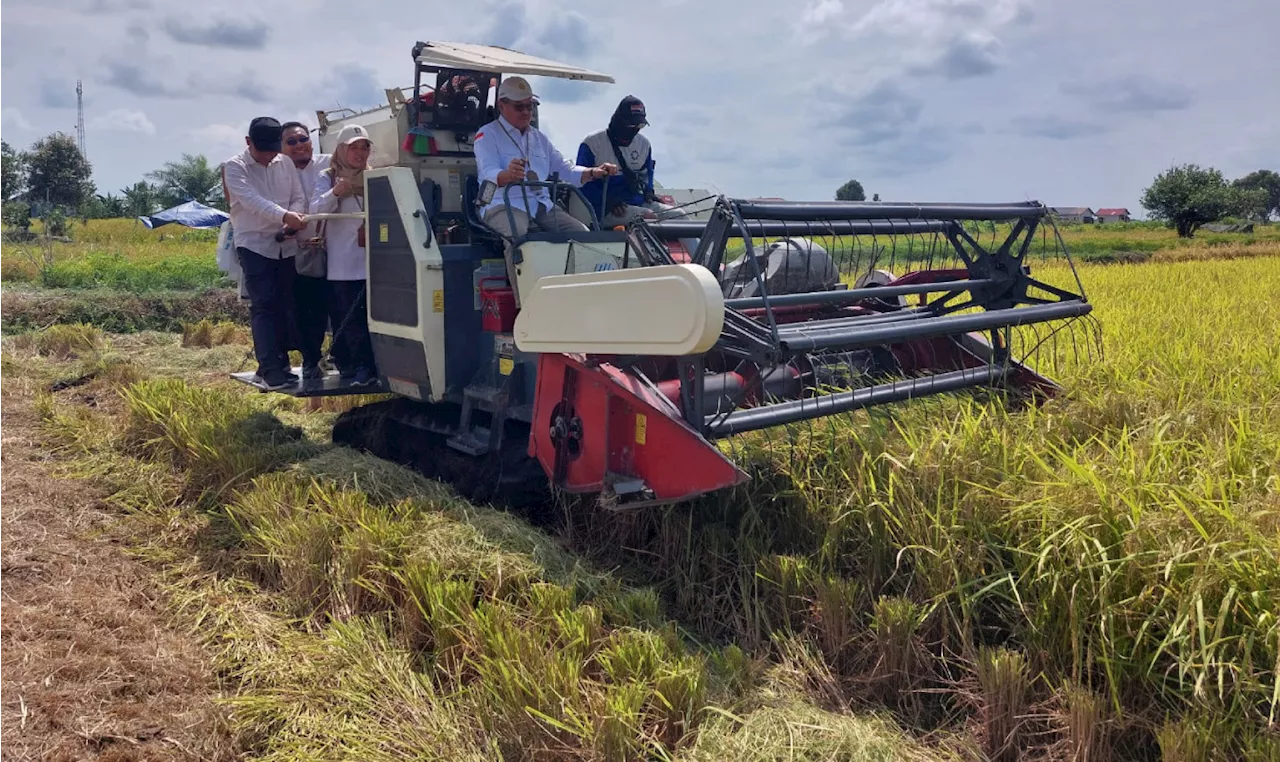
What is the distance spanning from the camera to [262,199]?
18.2 feet

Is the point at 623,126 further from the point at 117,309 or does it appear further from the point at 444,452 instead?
the point at 117,309

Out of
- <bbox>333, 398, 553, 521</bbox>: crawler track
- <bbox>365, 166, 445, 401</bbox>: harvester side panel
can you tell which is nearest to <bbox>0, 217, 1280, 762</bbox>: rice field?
<bbox>333, 398, 553, 521</bbox>: crawler track

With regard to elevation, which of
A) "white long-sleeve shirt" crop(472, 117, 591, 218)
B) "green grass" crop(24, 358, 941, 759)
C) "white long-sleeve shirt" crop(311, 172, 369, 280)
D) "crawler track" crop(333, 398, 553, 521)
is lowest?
"green grass" crop(24, 358, 941, 759)

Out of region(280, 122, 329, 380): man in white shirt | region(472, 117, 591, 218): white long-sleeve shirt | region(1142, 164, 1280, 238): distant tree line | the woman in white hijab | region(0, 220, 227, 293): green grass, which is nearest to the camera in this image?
region(472, 117, 591, 218): white long-sleeve shirt

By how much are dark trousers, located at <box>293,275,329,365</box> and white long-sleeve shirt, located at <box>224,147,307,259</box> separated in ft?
1.04

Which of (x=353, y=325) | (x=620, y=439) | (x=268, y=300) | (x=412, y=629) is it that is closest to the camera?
(x=412, y=629)

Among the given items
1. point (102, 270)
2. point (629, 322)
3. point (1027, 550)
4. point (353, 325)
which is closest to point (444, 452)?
point (353, 325)

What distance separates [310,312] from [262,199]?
2.89ft

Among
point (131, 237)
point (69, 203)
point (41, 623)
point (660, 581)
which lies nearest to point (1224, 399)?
point (660, 581)

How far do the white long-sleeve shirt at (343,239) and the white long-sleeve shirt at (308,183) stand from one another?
22cm

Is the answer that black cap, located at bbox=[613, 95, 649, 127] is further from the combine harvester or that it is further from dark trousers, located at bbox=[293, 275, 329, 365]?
dark trousers, located at bbox=[293, 275, 329, 365]

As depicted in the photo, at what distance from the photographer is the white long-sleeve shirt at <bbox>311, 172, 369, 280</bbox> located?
556 cm

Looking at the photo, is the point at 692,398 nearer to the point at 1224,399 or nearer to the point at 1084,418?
the point at 1084,418

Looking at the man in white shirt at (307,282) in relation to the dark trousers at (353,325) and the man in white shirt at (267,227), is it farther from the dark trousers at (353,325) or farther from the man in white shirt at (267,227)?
the dark trousers at (353,325)
